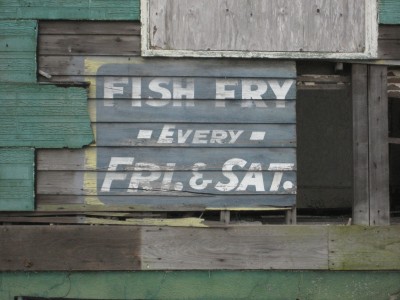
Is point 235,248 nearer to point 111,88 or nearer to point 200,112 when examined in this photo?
point 200,112

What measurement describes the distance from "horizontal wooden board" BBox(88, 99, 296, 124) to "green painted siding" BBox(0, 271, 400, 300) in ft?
4.11

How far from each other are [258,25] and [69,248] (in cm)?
238

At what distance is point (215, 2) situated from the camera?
17.3 ft

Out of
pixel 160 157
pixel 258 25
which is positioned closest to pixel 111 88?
pixel 160 157

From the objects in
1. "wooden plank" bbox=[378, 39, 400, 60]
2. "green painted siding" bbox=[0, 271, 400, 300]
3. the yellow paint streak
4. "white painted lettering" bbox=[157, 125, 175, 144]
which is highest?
"wooden plank" bbox=[378, 39, 400, 60]

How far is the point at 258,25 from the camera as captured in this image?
5.30m

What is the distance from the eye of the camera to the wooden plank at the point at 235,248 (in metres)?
5.25

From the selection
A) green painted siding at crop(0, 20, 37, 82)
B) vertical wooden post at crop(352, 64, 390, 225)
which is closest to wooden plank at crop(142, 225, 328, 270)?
vertical wooden post at crop(352, 64, 390, 225)

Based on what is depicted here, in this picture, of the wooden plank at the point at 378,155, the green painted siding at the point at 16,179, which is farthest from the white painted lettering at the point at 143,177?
the wooden plank at the point at 378,155

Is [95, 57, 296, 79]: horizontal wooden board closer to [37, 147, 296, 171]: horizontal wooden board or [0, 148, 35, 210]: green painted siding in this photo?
[37, 147, 296, 171]: horizontal wooden board

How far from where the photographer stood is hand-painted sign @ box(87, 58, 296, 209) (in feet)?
17.2

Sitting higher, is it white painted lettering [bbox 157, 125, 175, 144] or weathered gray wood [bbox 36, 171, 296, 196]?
white painted lettering [bbox 157, 125, 175, 144]

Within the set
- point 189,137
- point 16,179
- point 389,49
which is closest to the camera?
point 16,179

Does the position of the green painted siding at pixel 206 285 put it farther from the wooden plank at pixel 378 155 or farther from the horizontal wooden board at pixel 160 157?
the horizontal wooden board at pixel 160 157
